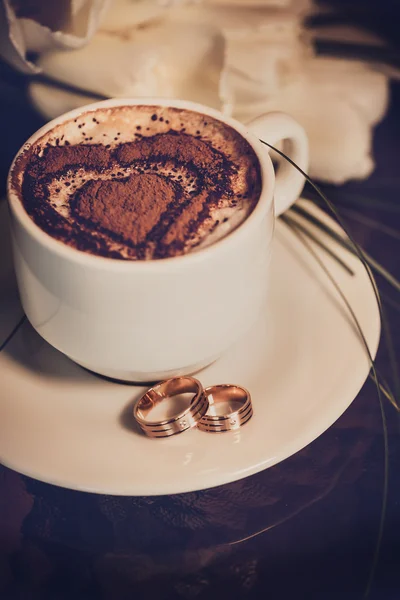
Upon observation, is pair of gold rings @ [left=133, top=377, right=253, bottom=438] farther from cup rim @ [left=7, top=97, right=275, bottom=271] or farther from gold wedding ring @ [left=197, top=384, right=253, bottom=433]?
cup rim @ [left=7, top=97, right=275, bottom=271]

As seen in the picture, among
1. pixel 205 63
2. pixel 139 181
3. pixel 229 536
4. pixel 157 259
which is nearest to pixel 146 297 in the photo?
pixel 157 259

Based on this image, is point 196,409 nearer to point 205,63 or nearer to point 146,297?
A: point 146,297

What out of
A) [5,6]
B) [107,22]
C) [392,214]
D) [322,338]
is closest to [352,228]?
[392,214]

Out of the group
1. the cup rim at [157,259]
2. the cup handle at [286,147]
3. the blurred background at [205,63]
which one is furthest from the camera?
the blurred background at [205,63]

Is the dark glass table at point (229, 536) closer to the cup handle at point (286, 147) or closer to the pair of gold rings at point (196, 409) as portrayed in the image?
the pair of gold rings at point (196, 409)

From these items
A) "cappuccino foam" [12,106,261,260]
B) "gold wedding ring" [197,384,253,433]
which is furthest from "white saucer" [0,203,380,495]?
"cappuccino foam" [12,106,261,260]

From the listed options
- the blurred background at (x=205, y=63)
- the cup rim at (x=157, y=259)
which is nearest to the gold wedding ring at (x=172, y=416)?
the cup rim at (x=157, y=259)
